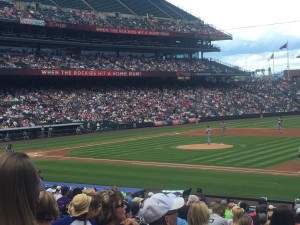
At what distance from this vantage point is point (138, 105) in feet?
208

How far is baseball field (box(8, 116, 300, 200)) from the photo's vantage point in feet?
69.4

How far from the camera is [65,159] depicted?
106ft

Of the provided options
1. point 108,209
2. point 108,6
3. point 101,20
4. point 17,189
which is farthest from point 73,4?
point 17,189

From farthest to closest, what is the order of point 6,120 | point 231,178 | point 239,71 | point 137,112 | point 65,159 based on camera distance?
point 239,71, point 137,112, point 6,120, point 65,159, point 231,178

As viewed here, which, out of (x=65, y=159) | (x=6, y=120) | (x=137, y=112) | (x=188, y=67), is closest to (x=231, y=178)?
(x=65, y=159)

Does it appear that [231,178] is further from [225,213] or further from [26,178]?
[26,178]

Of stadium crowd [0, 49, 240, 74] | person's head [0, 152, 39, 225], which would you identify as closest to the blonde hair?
person's head [0, 152, 39, 225]

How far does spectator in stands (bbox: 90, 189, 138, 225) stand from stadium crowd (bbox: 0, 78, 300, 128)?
43792 millimetres

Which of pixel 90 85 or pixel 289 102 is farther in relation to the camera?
pixel 289 102

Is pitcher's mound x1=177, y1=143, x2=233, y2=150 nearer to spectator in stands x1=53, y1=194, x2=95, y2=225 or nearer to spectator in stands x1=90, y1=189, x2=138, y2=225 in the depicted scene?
spectator in stands x1=53, y1=194, x2=95, y2=225

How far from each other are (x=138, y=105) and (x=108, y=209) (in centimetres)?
5835

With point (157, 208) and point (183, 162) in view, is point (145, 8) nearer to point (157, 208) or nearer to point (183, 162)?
point (183, 162)

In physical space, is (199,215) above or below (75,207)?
below

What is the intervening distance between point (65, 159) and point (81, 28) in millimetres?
34917
